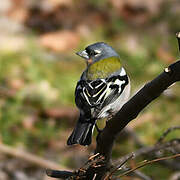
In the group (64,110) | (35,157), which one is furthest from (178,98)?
(35,157)

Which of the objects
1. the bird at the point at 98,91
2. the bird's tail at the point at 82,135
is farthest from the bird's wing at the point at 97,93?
the bird's tail at the point at 82,135

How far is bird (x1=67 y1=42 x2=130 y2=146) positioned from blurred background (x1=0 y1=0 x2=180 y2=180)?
1791mm

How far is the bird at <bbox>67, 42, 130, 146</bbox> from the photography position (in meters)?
3.18

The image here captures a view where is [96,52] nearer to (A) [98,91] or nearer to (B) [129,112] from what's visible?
(A) [98,91]

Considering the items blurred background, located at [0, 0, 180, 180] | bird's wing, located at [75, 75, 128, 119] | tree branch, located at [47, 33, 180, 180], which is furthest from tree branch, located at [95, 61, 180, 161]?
blurred background, located at [0, 0, 180, 180]

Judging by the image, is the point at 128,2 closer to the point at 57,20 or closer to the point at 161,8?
the point at 161,8

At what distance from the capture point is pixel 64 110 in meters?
6.43

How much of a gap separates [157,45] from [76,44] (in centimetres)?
126

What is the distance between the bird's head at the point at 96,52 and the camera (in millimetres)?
3766

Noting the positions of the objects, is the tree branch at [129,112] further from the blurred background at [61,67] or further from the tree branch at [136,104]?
the blurred background at [61,67]

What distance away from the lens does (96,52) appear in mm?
3830

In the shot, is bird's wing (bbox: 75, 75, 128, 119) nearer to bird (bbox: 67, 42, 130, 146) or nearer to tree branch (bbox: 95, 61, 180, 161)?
bird (bbox: 67, 42, 130, 146)

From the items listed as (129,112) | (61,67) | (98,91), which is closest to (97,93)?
(98,91)

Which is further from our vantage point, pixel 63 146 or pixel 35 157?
pixel 63 146
